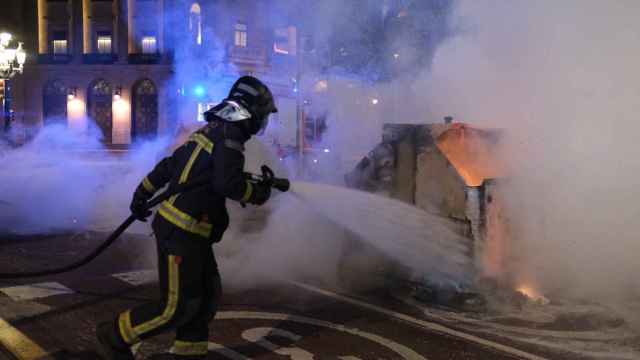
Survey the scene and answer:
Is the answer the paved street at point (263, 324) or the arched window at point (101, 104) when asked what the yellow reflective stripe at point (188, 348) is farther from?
the arched window at point (101, 104)

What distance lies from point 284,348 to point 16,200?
27.9 feet

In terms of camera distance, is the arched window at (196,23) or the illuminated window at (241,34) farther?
the arched window at (196,23)

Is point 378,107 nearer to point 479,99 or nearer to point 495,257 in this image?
point 479,99

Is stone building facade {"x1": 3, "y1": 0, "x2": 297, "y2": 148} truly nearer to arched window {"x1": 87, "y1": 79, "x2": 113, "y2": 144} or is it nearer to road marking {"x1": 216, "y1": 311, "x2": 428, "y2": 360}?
arched window {"x1": 87, "y1": 79, "x2": 113, "y2": 144}

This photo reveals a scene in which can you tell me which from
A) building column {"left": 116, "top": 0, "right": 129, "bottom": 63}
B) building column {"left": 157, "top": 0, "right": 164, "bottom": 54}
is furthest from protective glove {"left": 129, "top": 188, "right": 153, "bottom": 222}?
building column {"left": 116, "top": 0, "right": 129, "bottom": 63}

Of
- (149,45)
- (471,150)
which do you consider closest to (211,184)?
(471,150)

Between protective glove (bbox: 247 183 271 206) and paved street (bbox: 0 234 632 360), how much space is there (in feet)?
4.02

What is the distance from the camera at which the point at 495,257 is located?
611 cm

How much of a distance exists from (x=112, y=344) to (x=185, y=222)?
0.79 m

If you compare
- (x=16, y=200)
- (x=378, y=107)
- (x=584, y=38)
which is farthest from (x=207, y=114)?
(x=16, y=200)

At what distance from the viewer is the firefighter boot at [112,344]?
325 cm

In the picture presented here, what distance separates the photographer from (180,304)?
315cm

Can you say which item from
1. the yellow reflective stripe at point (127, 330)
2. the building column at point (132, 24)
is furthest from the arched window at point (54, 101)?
the yellow reflective stripe at point (127, 330)

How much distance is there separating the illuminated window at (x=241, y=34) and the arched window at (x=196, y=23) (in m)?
6.66
